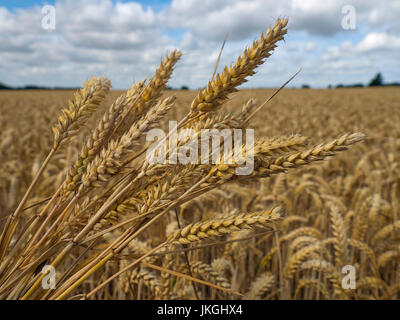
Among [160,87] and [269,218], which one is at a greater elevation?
[160,87]

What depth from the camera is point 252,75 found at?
0.72 m

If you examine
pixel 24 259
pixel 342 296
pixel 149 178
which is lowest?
pixel 342 296

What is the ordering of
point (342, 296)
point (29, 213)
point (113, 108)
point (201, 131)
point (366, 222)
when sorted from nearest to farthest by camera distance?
point (201, 131)
point (113, 108)
point (342, 296)
point (29, 213)
point (366, 222)

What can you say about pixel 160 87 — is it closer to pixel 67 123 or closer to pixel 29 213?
pixel 67 123

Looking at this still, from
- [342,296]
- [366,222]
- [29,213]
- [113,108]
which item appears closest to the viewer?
[113,108]

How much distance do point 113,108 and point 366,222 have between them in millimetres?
2166

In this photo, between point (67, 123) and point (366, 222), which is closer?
point (67, 123)

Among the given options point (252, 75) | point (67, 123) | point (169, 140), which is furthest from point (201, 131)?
point (67, 123)

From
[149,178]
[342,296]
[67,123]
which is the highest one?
[67,123]
